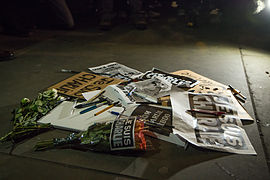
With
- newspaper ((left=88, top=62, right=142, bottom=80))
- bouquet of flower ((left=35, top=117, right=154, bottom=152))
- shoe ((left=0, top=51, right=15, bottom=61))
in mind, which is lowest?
bouquet of flower ((left=35, top=117, right=154, bottom=152))

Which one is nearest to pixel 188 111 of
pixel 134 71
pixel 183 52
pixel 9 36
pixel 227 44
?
pixel 134 71

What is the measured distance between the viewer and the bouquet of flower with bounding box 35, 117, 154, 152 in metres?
0.72

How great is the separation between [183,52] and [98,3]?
65.7 inches

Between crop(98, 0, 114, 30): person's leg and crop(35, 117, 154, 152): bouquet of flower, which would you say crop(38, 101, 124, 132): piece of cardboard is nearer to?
crop(35, 117, 154, 152): bouquet of flower

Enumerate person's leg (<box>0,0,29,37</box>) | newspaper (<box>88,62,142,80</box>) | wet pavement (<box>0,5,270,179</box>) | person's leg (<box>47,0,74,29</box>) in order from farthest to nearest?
1. person's leg (<box>47,0,74,29</box>)
2. person's leg (<box>0,0,29,37</box>)
3. newspaper (<box>88,62,142,80</box>)
4. wet pavement (<box>0,5,270,179</box>)

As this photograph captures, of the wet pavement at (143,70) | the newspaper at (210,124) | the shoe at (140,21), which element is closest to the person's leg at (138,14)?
the shoe at (140,21)

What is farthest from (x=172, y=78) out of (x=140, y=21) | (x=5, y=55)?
(x=140, y=21)

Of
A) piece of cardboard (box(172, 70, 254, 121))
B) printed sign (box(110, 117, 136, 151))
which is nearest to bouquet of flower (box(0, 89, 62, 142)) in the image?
printed sign (box(110, 117, 136, 151))

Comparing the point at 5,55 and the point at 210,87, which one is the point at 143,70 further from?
the point at 5,55

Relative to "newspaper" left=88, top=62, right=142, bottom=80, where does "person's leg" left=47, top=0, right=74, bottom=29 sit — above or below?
above

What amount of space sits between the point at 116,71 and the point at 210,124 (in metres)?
0.74

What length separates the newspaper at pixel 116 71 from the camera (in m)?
1.36

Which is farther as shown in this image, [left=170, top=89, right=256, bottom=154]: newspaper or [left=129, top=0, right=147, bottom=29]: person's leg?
[left=129, top=0, right=147, bottom=29]: person's leg

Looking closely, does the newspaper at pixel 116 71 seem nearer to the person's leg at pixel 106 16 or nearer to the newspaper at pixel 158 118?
the newspaper at pixel 158 118
